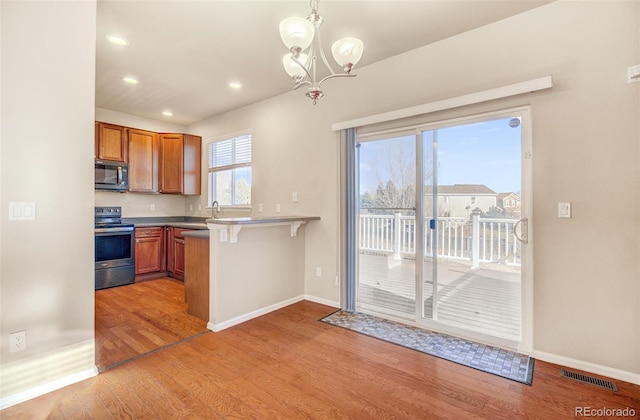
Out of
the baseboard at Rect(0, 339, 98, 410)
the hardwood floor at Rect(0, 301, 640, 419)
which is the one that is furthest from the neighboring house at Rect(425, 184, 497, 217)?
the baseboard at Rect(0, 339, 98, 410)

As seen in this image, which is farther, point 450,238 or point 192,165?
point 192,165

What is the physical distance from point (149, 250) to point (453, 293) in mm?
4691

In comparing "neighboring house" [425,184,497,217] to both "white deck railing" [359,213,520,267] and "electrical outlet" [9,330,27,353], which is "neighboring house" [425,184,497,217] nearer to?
"white deck railing" [359,213,520,267]

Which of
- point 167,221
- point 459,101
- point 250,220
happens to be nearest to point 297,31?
point 459,101

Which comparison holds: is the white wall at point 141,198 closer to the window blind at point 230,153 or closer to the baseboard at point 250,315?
the window blind at point 230,153

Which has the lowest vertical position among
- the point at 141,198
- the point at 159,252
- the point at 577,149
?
the point at 159,252

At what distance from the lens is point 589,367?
7.42 ft

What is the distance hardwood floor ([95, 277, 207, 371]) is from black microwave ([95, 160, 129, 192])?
1599 millimetres

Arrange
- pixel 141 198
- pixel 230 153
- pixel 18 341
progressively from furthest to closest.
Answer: pixel 141 198 < pixel 230 153 < pixel 18 341

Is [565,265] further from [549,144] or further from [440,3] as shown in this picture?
[440,3]

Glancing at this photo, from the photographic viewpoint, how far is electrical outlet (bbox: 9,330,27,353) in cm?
189

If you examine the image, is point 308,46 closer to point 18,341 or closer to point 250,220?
point 250,220

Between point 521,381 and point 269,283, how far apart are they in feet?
8.27

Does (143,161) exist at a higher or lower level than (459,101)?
lower
